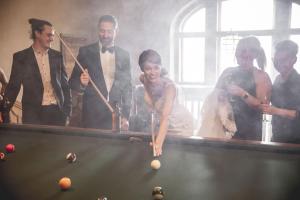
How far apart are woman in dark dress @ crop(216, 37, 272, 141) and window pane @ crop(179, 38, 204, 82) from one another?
122 inches

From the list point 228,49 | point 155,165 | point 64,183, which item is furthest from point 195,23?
point 64,183

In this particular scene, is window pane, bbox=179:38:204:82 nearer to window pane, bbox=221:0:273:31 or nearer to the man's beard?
window pane, bbox=221:0:273:31

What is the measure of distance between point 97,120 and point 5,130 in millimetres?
1035

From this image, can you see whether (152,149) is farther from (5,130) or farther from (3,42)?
(3,42)

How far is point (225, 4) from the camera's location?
5.86m

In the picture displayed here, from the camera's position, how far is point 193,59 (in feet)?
20.0

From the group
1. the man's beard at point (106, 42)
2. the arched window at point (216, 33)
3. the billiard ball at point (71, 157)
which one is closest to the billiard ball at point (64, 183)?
the billiard ball at point (71, 157)

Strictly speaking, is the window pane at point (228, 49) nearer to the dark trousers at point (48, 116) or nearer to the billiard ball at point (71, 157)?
the dark trousers at point (48, 116)

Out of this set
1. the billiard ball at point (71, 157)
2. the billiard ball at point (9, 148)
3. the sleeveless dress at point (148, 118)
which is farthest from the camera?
the sleeveless dress at point (148, 118)

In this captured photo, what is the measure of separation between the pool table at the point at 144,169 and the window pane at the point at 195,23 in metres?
4.19

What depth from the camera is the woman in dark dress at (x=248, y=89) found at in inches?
111

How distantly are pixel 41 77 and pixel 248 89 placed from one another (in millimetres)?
2125

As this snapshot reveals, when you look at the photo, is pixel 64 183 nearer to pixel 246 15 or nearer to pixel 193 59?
pixel 193 59

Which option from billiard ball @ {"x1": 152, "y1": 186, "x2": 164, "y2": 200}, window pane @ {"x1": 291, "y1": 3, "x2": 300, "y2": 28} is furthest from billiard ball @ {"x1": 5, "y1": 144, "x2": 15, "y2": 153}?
window pane @ {"x1": 291, "y1": 3, "x2": 300, "y2": 28}
